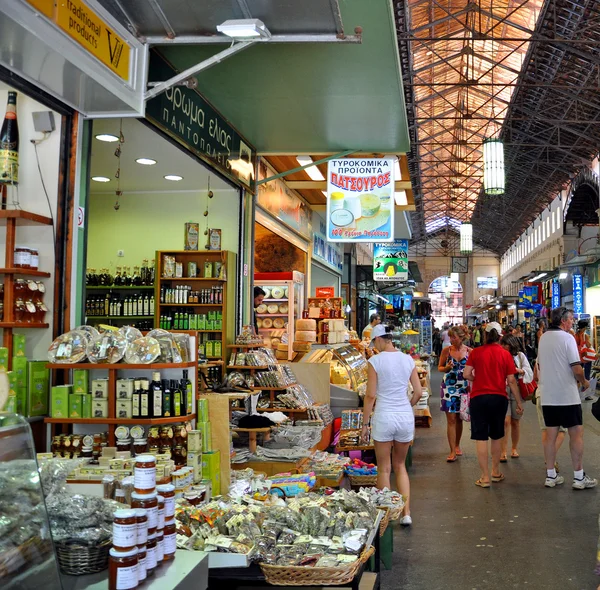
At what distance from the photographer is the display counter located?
7.32ft

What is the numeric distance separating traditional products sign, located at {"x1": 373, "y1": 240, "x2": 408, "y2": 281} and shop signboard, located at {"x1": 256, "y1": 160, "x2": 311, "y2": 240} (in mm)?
6905

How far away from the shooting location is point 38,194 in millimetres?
4633

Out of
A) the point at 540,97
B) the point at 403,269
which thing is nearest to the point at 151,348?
the point at 403,269

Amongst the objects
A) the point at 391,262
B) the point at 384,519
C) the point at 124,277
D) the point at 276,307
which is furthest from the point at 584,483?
the point at 391,262

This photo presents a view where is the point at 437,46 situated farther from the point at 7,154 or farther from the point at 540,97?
the point at 7,154

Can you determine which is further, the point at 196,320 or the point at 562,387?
the point at 196,320

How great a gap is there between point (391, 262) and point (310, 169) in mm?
10615

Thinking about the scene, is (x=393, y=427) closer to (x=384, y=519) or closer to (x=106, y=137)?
(x=384, y=519)

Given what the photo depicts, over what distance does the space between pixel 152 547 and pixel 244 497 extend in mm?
2024

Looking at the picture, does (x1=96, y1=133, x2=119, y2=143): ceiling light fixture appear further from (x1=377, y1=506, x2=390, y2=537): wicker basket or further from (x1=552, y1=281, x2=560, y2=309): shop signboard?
(x1=552, y1=281, x2=560, y2=309): shop signboard

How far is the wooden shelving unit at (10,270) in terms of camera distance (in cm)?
437

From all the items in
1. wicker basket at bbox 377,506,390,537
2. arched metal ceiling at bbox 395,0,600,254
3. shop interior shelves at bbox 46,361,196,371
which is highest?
arched metal ceiling at bbox 395,0,600,254

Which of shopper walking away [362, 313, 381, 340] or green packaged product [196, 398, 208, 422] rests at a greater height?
shopper walking away [362, 313, 381, 340]

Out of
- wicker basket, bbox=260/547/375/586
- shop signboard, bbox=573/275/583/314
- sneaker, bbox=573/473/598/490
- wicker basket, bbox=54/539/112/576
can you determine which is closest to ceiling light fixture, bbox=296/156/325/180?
sneaker, bbox=573/473/598/490
